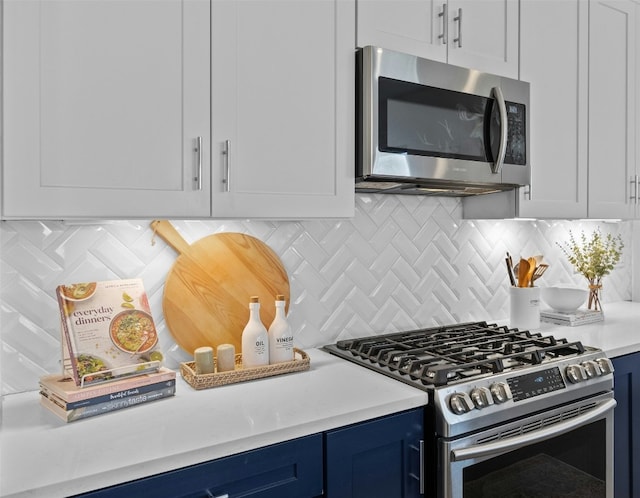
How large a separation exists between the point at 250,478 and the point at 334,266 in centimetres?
98

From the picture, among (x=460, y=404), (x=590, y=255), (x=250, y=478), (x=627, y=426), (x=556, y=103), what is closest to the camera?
(x=250, y=478)

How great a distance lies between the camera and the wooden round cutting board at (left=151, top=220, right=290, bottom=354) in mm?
1641

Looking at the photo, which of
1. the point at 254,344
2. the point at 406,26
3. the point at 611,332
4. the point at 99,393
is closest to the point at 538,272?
A: the point at 611,332

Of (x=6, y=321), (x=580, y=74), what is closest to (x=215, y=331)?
(x=6, y=321)

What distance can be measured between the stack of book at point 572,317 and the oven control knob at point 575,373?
75 centimetres

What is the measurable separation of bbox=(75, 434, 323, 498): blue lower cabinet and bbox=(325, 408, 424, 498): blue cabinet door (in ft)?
0.15

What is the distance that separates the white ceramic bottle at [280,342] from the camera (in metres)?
1.61

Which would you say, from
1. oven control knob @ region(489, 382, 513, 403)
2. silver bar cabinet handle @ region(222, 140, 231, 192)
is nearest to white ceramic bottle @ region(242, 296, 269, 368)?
silver bar cabinet handle @ region(222, 140, 231, 192)

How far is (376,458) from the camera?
4.23 ft

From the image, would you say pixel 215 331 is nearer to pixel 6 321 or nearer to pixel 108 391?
pixel 108 391

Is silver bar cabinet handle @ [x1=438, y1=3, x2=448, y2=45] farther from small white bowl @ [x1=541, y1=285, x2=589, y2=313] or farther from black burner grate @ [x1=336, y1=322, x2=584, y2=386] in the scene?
small white bowl @ [x1=541, y1=285, x2=589, y2=313]

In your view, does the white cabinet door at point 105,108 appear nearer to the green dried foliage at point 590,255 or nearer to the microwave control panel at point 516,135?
the microwave control panel at point 516,135

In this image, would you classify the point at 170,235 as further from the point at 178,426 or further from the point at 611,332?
the point at 611,332

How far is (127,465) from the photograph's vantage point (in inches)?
38.3
